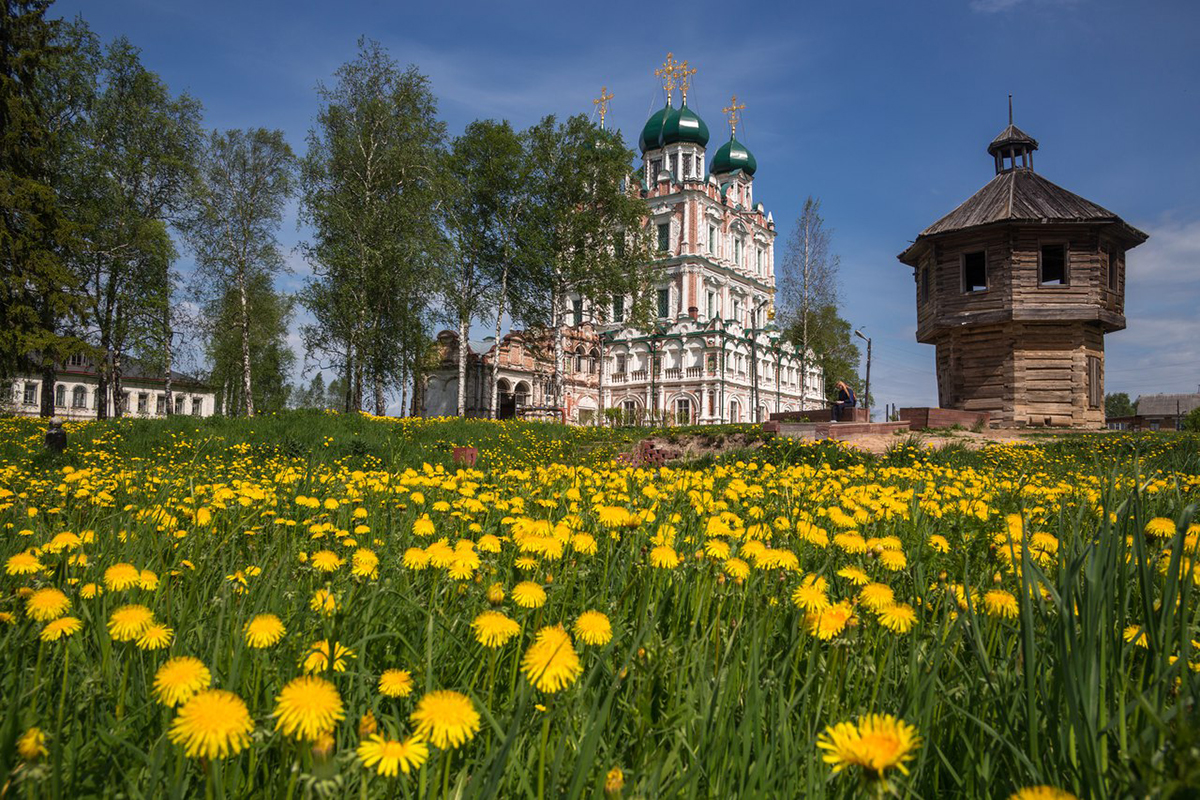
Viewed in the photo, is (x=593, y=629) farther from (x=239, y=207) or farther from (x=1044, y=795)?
(x=239, y=207)

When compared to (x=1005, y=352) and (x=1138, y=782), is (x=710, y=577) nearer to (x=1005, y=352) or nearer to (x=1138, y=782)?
(x=1138, y=782)

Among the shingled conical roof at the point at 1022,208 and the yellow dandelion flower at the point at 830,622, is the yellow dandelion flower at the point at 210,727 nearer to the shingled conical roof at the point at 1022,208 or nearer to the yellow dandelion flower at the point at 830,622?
the yellow dandelion flower at the point at 830,622

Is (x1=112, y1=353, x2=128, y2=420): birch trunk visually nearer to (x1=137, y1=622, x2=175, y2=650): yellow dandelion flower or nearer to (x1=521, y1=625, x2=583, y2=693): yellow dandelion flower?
(x1=137, y1=622, x2=175, y2=650): yellow dandelion flower

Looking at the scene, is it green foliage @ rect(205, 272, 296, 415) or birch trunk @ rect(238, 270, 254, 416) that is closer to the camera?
birch trunk @ rect(238, 270, 254, 416)

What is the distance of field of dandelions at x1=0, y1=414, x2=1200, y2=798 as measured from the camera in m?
0.81

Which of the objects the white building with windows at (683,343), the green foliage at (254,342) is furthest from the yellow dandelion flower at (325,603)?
the white building with windows at (683,343)

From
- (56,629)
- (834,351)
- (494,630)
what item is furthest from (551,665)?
(834,351)

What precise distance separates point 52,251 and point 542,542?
82.3 ft

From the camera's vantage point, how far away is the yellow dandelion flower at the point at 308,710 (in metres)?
0.75

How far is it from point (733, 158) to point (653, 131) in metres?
9.92

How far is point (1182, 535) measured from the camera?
998 mm

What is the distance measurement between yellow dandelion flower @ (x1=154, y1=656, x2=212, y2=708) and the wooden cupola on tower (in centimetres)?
2280

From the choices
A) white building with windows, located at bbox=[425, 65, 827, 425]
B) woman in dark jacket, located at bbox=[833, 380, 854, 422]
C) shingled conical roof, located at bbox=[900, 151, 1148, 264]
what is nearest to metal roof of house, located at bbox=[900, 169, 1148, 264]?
shingled conical roof, located at bbox=[900, 151, 1148, 264]

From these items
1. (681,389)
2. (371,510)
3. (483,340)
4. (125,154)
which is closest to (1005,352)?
(371,510)
